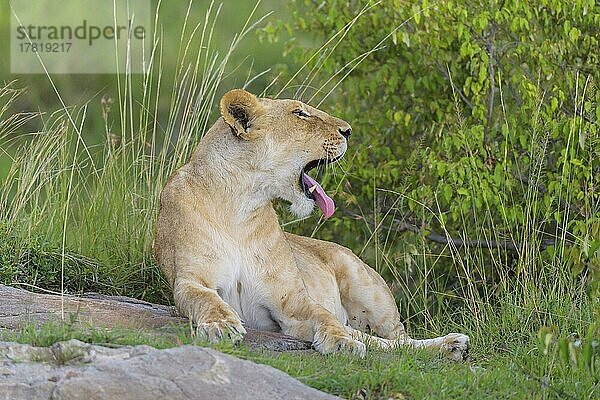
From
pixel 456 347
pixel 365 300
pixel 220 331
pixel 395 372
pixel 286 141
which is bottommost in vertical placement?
pixel 365 300

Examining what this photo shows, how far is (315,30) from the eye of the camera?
8070 millimetres

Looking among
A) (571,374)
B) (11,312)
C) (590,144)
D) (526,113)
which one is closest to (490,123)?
(526,113)

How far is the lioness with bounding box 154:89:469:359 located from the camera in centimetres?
548

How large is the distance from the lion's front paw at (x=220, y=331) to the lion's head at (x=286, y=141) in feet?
3.29

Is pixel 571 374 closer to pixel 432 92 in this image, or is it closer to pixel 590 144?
pixel 590 144

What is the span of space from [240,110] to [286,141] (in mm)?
264

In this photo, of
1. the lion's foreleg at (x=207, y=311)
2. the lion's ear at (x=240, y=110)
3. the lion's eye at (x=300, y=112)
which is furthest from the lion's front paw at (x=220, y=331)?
the lion's eye at (x=300, y=112)

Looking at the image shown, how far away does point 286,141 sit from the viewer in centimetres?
570

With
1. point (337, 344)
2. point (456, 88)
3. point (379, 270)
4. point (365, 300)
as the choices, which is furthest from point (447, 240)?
point (337, 344)

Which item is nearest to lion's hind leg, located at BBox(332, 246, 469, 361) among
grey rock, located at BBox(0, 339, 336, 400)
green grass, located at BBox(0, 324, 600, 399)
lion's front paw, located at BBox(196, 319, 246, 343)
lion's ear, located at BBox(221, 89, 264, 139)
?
lion's ear, located at BBox(221, 89, 264, 139)

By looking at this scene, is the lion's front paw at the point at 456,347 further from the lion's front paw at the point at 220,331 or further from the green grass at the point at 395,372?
the lion's front paw at the point at 220,331

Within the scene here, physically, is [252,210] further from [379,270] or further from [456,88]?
[456,88]

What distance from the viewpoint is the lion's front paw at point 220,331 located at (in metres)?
4.72

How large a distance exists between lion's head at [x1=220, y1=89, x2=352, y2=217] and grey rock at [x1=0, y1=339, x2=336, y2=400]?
1775 millimetres
